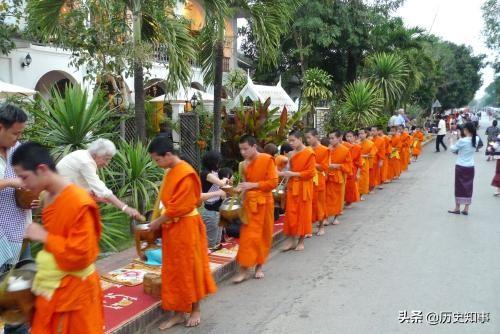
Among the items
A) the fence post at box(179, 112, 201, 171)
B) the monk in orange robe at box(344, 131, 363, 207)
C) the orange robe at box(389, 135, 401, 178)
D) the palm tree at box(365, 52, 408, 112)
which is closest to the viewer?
the monk in orange robe at box(344, 131, 363, 207)

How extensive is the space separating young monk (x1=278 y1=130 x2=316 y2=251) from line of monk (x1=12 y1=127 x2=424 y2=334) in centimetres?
1

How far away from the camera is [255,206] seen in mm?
5605

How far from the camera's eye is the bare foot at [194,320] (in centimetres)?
449

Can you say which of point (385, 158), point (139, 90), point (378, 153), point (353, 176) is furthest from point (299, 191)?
point (385, 158)

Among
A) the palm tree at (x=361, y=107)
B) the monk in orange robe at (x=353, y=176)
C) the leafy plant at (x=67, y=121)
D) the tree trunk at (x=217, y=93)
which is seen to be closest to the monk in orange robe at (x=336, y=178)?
the monk in orange robe at (x=353, y=176)

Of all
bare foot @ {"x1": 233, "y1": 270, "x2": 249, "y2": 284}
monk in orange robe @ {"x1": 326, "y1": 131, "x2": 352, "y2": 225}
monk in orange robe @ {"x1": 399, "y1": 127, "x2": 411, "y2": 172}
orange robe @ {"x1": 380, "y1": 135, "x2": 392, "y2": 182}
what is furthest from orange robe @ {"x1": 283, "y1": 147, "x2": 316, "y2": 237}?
monk in orange robe @ {"x1": 399, "y1": 127, "x2": 411, "y2": 172}

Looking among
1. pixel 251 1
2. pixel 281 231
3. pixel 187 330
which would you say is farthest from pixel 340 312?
pixel 251 1

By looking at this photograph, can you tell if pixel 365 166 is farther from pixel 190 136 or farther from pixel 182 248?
pixel 182 248

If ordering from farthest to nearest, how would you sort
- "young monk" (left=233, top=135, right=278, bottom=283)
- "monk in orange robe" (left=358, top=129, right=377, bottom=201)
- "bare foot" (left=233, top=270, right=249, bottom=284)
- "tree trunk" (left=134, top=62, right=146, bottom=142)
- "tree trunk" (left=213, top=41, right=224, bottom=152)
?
"monk in orange robe" (left=358, top=129, right=377, bottom=201)
"tree trunk" (left=213, top=41, right=224, bottom=152)
"tree trunk" (left=134, top=62, right=146, bottom=142)
"bare foot" (left=233, top=270, right=249, bottom=284)
"young monk" (left=233, top=135, right=278, bottom=283)

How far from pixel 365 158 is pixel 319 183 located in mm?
3476

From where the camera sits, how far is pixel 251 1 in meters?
9.77

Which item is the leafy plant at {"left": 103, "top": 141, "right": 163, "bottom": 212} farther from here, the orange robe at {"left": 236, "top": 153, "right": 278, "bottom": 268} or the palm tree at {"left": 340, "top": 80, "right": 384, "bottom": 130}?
the palm tree at {"left": 340, "top": 80, "right": 384, "bottom": 130}

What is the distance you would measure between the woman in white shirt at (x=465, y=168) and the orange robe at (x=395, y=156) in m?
4.37

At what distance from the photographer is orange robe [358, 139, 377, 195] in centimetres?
1101
